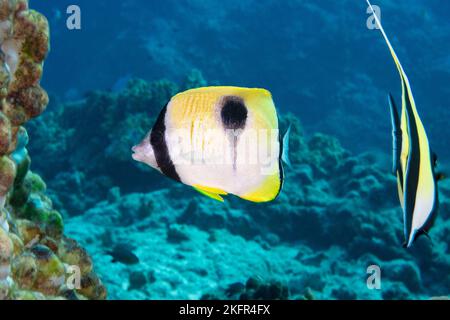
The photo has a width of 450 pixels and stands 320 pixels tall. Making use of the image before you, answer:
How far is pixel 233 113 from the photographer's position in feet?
3.51

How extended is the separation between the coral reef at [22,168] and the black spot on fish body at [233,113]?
1.40 m

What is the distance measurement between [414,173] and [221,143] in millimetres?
443

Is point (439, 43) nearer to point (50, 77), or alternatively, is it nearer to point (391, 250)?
point (391, 250)

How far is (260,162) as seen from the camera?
105 cm

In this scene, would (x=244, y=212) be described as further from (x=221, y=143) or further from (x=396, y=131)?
(x=396, y=131)

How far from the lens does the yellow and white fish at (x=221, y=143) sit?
105cm

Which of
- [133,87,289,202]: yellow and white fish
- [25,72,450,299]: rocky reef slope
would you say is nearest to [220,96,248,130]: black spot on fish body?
[133,87,289,202]: yellow and white fish

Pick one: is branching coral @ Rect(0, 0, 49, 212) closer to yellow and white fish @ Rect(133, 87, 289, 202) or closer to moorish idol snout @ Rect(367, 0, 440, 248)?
yellow and white fish @ Rect(133, 87, 289, 202)

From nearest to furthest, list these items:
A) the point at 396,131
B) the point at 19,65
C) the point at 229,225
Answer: the point at 396,131 < the point at 19,65 < the point at 229,225

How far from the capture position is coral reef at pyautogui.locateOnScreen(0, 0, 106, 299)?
2.07m

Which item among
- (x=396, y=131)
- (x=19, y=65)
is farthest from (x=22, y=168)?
(x=396, y=131)

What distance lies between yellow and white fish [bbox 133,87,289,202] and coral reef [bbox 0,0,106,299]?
1306 millimetres

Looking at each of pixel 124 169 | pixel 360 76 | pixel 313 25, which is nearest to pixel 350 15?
pixel 313 25

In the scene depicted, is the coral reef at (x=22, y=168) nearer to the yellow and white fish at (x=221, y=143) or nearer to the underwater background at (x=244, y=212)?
the yellow and white fish at (x=221, y=143)
